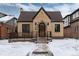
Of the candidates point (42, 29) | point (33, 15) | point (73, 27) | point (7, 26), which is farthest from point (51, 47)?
point (7, 26)

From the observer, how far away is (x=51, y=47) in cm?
334

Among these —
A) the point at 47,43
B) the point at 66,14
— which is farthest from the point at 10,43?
the point at 66,14

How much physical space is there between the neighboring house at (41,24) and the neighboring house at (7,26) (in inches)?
3.1

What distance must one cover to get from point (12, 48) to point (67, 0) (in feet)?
3.46

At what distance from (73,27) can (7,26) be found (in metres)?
0.95

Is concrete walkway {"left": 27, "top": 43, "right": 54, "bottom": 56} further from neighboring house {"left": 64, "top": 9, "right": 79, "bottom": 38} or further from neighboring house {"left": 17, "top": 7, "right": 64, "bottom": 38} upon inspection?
neighboring house {"left": 64, "top": 9, "right": 79, "bottom": 38}

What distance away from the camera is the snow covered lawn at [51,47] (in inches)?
130

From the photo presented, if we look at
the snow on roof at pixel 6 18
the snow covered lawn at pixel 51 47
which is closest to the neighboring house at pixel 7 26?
the snow on roof at pixel 6 18

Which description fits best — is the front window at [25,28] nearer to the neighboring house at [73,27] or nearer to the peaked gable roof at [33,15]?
the peaked gable roof at [33,15]

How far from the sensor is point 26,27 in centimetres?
329

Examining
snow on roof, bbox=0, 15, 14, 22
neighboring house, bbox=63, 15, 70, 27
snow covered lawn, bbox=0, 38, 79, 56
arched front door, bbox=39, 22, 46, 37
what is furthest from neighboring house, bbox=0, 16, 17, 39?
neighboring house, bbox=63, 15, 70, 27

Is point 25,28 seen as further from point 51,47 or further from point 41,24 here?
point 51,47

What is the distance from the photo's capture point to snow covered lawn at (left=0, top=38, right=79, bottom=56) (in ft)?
10.8

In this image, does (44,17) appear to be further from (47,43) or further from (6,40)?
(6,40)
